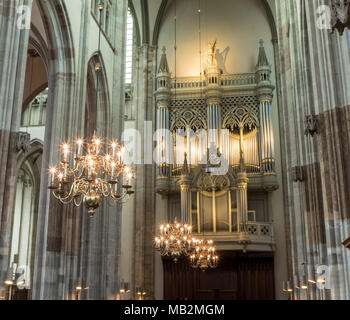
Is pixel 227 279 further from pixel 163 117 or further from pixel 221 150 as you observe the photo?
pixel 163 117

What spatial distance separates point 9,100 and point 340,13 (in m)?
6.28

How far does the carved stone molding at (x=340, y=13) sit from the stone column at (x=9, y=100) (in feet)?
20.3

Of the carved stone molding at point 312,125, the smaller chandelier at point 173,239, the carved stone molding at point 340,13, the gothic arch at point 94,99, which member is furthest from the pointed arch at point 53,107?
the carved stone molding at point 340,13

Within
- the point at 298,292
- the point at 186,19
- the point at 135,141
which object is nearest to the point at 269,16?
the point at 186,19

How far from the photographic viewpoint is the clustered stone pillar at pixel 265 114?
19.9 meters

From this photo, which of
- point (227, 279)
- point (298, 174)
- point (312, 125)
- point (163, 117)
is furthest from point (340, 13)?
point (227, 279)

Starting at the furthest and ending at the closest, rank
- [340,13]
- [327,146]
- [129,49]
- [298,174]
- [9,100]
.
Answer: [129,49] → [298,174] → [9,100] → [327,146] → [340,13]

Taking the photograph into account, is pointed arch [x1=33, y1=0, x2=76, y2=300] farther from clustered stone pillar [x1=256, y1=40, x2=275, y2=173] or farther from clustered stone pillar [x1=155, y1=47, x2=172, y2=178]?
clustered stone pillar [x1=256, y1=40, x2=275, y2=173]

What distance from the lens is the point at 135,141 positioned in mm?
21672

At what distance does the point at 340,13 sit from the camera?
490 centimetres

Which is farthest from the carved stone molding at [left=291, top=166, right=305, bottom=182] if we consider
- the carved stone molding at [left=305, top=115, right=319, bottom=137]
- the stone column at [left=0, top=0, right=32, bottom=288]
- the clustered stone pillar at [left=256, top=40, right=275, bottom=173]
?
the clustered stone pillar at [left=256, top=40, right=275, bottom=173]

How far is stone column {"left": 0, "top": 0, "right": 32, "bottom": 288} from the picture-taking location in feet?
27.3

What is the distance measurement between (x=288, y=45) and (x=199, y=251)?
761 cm
